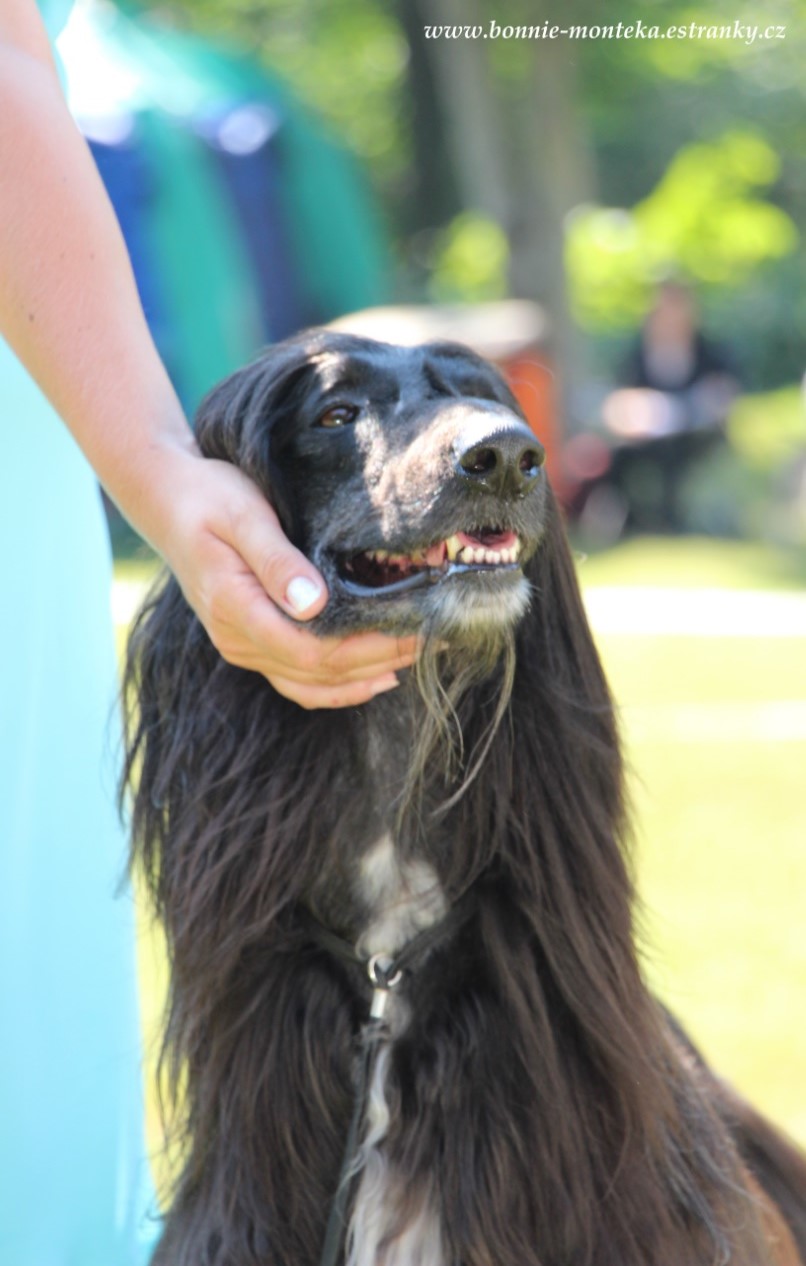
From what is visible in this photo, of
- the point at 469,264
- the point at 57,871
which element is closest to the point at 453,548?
the point at 57,871

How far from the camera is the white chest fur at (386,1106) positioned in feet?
6.46

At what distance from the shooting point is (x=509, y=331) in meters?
14.1

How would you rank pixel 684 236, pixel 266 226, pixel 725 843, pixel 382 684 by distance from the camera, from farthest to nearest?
pixel 684 236
pixel 266 226
pixel 725 843
pixel 382 684

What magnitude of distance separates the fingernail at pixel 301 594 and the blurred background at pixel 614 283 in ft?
1.91

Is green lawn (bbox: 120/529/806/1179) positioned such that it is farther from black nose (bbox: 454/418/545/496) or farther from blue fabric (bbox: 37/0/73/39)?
blue fabric (bbox: 37/0/73/39)

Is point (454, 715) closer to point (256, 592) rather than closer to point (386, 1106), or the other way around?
point (256, 592)

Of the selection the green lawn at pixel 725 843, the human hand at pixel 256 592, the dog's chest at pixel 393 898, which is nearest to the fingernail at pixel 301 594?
the human hand at pixel 256 592

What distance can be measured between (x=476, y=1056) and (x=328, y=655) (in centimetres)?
54

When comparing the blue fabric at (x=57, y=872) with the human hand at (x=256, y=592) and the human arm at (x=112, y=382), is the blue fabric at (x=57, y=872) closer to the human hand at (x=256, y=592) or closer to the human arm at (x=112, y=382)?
the human arm at (x=112, y=382)

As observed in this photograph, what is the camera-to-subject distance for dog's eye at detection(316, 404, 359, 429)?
2.04m

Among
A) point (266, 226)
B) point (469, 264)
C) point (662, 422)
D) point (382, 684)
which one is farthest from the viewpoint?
point (469, 264)

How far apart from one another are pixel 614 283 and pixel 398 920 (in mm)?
18456

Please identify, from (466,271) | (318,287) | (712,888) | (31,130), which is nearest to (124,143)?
(318,287)

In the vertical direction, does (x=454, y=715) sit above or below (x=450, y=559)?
below
